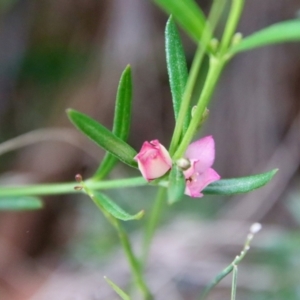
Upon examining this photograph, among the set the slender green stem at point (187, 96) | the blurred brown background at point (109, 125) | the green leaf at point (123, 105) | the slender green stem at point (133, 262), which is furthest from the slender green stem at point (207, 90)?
the blurred brown background at point (109, 125)

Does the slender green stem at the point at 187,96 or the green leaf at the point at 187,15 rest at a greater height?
the green leaf at the point at 187,15

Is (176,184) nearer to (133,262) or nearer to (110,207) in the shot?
(110,207)

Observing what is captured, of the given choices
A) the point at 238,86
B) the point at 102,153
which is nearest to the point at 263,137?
the point at 238,86

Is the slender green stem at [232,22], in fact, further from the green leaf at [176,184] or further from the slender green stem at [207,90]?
the green leaf at [176,184]

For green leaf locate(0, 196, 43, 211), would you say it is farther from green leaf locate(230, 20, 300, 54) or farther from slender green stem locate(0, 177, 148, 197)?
green leaf locate(230, 20, 300, 54)

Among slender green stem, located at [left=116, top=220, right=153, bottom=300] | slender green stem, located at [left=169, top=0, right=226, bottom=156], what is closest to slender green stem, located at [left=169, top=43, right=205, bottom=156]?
slender green stem, located at [left=169, top=0, right=226, bottom=156]

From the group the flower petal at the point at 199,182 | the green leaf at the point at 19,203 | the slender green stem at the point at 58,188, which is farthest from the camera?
the green leaf at the point at 19,203

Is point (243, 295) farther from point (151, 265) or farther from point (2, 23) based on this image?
point (2, 23)
